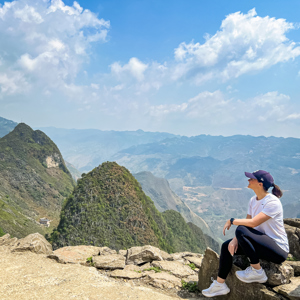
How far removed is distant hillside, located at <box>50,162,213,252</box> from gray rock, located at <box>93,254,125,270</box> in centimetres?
5277

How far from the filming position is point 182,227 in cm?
10762

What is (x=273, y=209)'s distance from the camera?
5.78m

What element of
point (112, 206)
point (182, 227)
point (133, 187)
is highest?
point (133, 187)

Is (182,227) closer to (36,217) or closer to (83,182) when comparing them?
(83,182)

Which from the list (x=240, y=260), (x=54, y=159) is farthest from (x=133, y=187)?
(x=54, y=159)

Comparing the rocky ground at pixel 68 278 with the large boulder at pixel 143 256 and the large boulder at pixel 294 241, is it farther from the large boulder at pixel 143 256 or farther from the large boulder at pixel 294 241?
the large boulder at pixel 294 241

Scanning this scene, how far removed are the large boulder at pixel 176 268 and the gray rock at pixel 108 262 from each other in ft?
5.20

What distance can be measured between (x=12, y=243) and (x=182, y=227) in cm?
10342

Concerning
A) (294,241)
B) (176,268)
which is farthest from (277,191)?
(176,268)

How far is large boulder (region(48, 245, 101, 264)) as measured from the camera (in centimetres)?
1004

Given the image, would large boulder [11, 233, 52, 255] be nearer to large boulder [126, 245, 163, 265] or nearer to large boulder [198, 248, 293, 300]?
large boulder [126, 245, 163, 265]

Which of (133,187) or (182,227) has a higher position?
(133,187)

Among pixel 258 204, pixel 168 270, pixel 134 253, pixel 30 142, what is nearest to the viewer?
pixel 258 204

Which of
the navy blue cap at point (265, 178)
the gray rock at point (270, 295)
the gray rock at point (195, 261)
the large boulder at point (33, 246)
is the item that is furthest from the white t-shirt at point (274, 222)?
the large boulder at point (33, 246)
